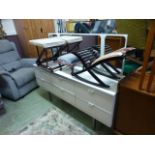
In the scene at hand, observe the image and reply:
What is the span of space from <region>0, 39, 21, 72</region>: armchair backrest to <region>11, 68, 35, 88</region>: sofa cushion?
0.30 meters

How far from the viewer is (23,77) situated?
2.34 metres

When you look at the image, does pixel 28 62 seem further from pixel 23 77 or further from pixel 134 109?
pixel 134 109

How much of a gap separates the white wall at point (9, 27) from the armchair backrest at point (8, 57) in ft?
3.03

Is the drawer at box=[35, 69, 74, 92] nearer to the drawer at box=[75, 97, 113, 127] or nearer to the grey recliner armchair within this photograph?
the drawer at box=[75, 97, 113, 127]

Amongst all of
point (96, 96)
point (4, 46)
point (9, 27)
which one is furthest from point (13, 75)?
point (9, 27)

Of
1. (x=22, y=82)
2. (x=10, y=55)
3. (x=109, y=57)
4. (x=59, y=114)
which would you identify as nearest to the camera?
(x=109, y=57)

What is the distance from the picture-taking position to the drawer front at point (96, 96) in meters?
1.33

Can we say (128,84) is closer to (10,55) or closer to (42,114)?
(42,114)

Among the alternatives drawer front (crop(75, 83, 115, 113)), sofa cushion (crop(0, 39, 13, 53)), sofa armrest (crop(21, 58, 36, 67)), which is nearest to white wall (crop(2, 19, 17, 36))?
sofa cushion (crop(0, 39, 13, 53))

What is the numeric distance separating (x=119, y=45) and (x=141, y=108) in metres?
1.21

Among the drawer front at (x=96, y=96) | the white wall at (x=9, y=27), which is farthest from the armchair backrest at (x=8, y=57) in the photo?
the drawer front at (x=96, y=96)

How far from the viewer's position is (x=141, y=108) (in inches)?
43.8

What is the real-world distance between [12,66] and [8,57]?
0.70 ft
